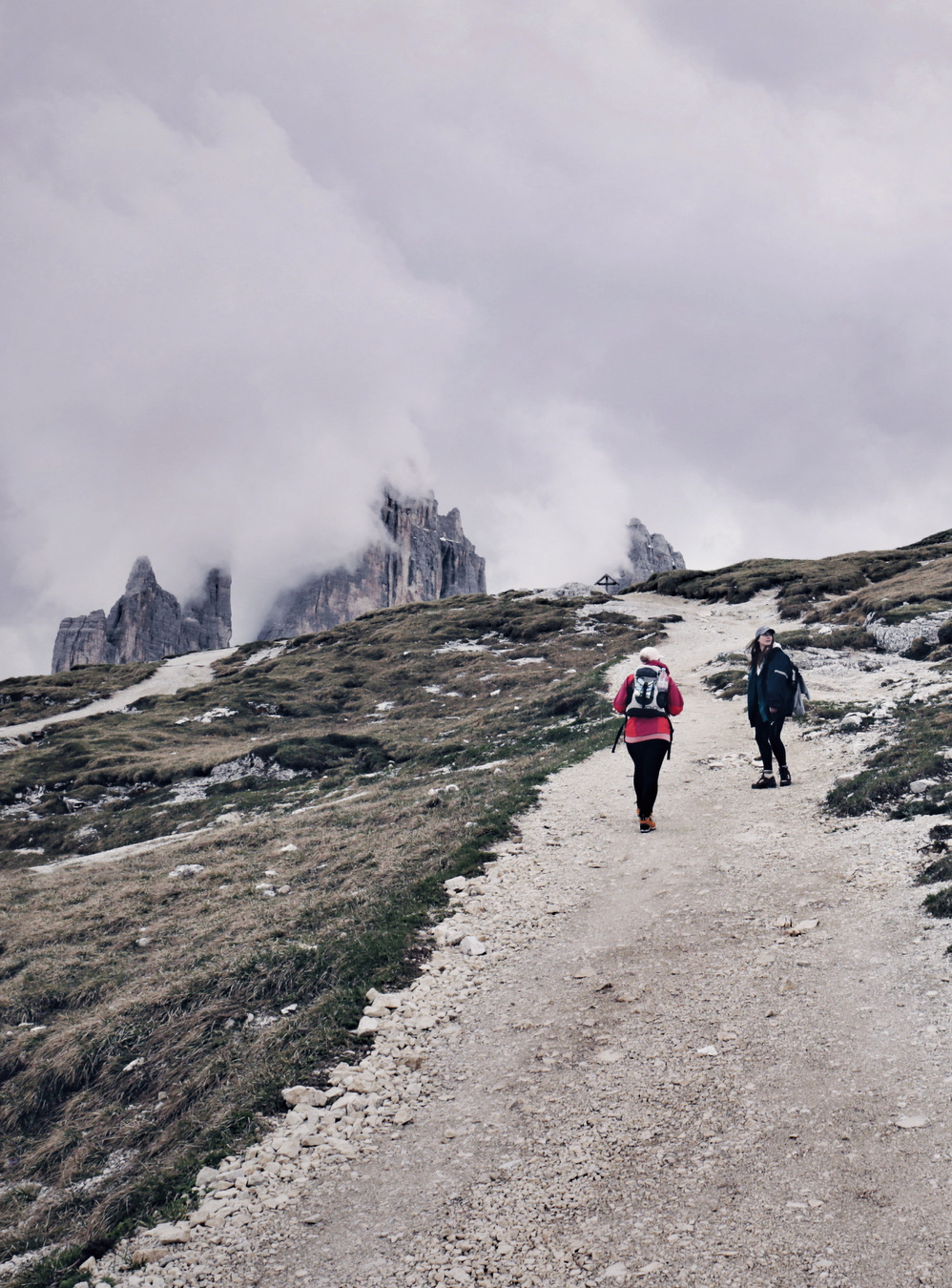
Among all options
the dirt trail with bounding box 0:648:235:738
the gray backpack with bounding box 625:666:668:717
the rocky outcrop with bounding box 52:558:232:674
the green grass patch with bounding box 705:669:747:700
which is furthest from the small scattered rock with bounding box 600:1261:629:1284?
the rocky outcrop with bounding box 52:558:232:674

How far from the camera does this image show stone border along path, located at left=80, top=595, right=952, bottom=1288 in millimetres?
4648

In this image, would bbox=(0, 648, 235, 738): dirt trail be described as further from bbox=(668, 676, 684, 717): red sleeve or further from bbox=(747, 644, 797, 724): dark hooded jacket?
bbox=(747, 644, 797, 724): dark hooded jacket

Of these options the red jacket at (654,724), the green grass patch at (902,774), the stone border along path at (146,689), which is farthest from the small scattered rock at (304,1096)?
the stone border along path at (146,689)

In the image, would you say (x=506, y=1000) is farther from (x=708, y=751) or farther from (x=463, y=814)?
(x=708, y=751)

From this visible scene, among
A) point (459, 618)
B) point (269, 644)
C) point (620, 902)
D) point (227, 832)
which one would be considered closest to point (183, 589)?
point (269, 644)

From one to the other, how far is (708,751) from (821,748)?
8.80 ft

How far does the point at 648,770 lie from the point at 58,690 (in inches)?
2959

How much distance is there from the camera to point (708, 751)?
61.5 ft

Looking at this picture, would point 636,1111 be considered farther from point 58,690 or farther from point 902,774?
point 58,690

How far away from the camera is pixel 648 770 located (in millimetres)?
13359

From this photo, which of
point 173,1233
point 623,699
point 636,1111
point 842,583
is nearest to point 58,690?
point 842,583

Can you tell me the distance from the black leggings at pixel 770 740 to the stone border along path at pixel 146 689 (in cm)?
5412

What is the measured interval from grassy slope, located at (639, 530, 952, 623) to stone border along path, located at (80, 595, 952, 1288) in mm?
30662

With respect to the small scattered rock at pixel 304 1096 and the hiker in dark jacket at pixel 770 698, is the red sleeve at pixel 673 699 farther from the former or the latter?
the small scattered rock at pixel 304 1096
